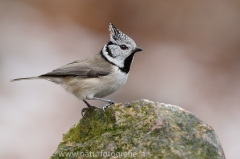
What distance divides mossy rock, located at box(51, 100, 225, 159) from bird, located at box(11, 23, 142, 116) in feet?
3.82

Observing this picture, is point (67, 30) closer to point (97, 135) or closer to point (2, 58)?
point (2, 58)

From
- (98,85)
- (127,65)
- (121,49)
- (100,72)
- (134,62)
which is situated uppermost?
(134,62)

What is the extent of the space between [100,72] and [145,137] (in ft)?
6.13

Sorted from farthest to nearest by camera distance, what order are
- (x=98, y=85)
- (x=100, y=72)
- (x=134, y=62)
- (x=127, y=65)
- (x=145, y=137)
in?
1. (x=134, y=62)
2. (x=127, y=65)
3. (x=100, y=72)
4. (x=98, y=85)
5. (x=145, y=137)

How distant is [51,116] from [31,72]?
1.69 metres

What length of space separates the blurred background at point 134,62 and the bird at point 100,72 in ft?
6.65

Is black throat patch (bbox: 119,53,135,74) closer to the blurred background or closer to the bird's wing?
the bird's wing

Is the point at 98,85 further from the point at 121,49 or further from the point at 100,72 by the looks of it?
the point at 121,49

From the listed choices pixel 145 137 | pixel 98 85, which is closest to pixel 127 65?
pixel 98 85

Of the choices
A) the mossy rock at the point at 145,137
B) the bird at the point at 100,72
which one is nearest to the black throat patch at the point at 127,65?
the bird at the point at 100,72

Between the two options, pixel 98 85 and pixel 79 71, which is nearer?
pixel 98 85

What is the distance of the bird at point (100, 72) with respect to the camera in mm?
4941

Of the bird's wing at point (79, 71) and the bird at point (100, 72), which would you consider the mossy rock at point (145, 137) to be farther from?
the bird's wing at point (79, 71)

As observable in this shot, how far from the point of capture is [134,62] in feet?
31.8
